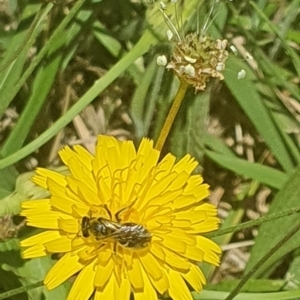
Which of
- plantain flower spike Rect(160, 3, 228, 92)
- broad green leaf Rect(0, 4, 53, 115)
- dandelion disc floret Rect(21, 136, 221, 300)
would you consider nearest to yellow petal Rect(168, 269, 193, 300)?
dandelion disc floret Rect(21, 136, 221, 300)

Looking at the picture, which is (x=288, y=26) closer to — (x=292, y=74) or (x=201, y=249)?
(x=292, y=74)

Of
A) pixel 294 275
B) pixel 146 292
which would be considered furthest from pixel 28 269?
pixel 294 275

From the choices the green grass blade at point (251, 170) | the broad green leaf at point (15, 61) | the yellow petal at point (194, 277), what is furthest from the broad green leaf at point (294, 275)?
the broad green leaf at point (15, 61)

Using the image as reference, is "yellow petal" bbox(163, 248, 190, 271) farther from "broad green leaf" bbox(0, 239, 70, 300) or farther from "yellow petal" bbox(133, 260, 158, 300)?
"broad green leaf" bbox(0, 239, 70, 300)

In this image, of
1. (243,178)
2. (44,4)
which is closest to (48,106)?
(44,4)

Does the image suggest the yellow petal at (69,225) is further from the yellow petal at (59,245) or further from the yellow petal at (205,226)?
the yellow petal at (205,226)

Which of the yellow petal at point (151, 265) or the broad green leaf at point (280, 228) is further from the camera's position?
the broad green leaf at point (280, 228)

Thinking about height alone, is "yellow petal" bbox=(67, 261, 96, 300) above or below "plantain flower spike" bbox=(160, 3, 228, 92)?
below
